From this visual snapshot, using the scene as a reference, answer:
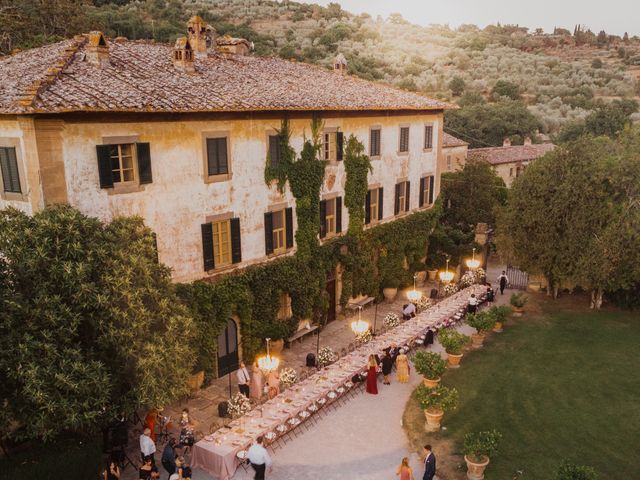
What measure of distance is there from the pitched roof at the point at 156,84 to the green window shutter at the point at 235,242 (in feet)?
15.3

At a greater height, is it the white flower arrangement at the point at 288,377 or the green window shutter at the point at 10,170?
the green window shutter at the point at 10,170

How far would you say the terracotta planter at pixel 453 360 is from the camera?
2295 cm

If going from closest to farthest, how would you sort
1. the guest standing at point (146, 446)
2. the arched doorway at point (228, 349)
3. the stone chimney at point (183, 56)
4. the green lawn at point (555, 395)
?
the guest standing at point (146, 446) → the green lawn at point (555, 395) → the stone chimney at point (183, 56) → the arched doorway at point (228, 349)

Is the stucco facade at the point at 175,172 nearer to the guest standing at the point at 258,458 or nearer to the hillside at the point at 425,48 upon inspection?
the guest standing at the point at 258,458

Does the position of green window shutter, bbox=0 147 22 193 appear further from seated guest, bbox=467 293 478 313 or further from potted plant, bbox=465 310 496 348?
seated guest, bbox=467 293 478 313

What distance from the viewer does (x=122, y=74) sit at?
1852 cm

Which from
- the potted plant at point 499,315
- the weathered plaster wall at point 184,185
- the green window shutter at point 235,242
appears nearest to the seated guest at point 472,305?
the potted plant at point 499,315

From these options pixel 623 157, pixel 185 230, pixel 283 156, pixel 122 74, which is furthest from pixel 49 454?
pixel 623 157

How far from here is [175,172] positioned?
19109 millimetres

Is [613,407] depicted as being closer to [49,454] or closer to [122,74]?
[49,454]

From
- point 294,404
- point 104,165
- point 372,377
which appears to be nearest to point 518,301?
point 372,377

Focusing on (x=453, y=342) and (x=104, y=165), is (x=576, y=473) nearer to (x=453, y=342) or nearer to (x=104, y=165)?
(x=453, y=342)

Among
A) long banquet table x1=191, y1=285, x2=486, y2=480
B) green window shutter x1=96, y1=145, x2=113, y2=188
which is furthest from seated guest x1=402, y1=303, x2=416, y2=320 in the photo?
green window shutter x1=96, y1=145, x2=113, y2=188

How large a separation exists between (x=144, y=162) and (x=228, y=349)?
8.91 meters
